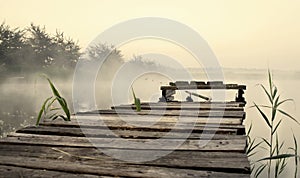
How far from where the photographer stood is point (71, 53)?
119ft

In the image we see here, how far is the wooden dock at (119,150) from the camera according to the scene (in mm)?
1848

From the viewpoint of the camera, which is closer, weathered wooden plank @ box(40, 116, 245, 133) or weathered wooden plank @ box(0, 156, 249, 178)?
weathered wooden plank @ box(0, 156, 249, 178)

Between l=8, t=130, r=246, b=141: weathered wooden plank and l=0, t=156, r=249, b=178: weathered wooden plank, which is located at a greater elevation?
l=8, t=130, r=246, b=141: weathered wooden plank

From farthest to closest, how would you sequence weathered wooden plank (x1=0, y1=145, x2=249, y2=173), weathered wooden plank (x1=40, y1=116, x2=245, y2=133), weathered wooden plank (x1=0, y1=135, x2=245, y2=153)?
weathered wooden plank (x1=40, y1=116, x2=245, y2=133) → weathered wooden plank (x1=0, y1=135, x2=245, y2=153) → weathered wooden plank (x1=0, y1=145, x2=249, y2=173)

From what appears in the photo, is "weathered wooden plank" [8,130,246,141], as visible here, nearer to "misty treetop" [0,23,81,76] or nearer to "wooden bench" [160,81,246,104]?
"wooden bench" [160,81,246,104]

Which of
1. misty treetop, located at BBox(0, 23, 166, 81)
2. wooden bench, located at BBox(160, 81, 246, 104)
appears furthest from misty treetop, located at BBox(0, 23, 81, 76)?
wooden bench, located at BBox(160, 81, 246, 104)

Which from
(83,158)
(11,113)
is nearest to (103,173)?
(83,158)

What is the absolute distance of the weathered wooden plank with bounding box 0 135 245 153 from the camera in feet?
7.70

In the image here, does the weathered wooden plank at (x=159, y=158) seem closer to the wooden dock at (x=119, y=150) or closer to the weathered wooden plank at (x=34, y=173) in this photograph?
the wooden dock at (x=119, y=150)

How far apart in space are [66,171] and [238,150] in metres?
1.12

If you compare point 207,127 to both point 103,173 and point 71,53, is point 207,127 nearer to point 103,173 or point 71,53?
point 103,173

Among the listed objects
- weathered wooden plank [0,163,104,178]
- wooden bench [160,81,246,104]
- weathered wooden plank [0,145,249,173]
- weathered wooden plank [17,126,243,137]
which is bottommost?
weathered wooden plank [0,163,104,178]

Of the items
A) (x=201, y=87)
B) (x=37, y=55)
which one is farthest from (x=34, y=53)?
(x=201, y=87)

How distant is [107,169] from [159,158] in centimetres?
39
